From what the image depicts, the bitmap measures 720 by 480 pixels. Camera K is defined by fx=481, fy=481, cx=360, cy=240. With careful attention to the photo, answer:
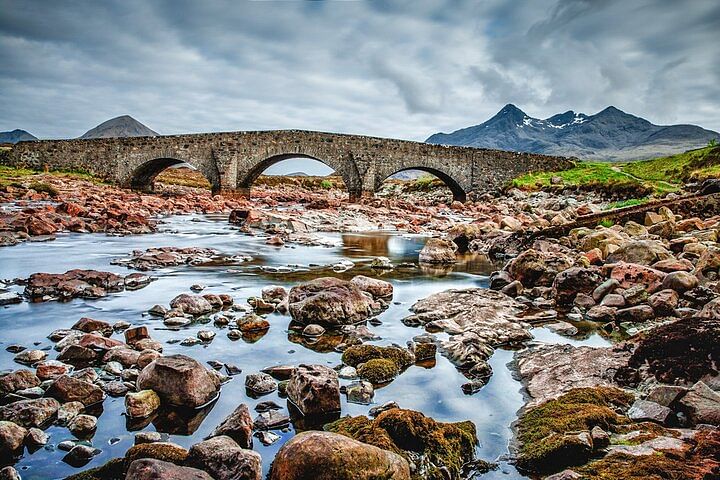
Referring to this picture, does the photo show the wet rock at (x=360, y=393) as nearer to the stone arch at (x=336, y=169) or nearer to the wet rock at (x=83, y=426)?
the wet rock at (x=83, y=426)

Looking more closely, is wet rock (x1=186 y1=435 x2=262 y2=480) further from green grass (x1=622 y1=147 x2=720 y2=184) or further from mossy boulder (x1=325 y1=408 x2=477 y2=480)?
green grass (x1=622 y1=147 x2=720 y2=184)

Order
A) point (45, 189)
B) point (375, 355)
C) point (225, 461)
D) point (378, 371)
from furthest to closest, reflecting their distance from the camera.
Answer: point (45, 189) → point (375, 355) → point (378, 371) → point (225, 461)

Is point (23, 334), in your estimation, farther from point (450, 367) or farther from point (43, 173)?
point (43, 173)

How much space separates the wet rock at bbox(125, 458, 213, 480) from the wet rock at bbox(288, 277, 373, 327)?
3.02m

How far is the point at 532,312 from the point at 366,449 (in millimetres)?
4311

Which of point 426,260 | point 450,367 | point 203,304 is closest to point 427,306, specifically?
point 450,367

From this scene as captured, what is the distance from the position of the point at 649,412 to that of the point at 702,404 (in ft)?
0.98

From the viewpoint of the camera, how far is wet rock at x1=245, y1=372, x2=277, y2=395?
361 centimetres

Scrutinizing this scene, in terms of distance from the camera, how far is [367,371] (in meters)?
3.98

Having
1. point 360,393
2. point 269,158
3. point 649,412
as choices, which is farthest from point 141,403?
point 269,158

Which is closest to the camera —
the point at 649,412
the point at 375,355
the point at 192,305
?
the point at 649,412

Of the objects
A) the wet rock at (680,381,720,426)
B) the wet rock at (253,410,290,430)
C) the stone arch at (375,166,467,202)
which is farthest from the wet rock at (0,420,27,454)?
the stone arch at (375,166,467,202)

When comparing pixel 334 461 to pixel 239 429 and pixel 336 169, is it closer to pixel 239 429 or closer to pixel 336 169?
pixel 239 429

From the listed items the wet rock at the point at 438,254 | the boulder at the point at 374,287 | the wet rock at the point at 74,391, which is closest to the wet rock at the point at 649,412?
the wet rock at the point at 74,391
